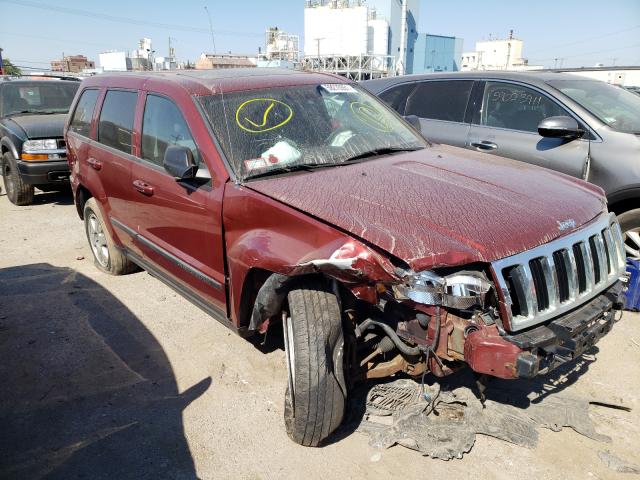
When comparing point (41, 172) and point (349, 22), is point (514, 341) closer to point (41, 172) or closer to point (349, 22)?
point (41, 172)

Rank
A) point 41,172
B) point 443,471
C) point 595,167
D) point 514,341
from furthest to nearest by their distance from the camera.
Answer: point 41,172 < point 595,167 < point 443,471 < point 514,341

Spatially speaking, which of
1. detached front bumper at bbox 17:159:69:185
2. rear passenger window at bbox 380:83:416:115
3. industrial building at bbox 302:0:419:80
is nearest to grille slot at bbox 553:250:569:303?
rear passenger window at bbox 380:83:416:115

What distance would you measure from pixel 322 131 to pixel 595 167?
2.48m

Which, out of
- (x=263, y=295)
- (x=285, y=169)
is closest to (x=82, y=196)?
(x=285, y=169)

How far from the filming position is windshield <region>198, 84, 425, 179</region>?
307 centimetres

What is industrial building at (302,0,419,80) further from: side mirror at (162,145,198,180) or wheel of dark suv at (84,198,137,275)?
side mirror at (162,145,198,180)

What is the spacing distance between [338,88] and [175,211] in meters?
1.57

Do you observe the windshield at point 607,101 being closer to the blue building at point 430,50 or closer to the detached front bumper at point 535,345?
the detached front bumper at point 535,345

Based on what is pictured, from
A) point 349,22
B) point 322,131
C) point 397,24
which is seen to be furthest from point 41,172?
point 397,24

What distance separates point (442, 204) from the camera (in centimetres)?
257

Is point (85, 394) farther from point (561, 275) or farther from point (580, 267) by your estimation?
point (580, 267)

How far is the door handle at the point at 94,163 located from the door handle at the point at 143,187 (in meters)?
0.80

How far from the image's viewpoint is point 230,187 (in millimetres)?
2912

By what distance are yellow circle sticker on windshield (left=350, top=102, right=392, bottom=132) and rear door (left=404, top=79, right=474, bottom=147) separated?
1.55 m
